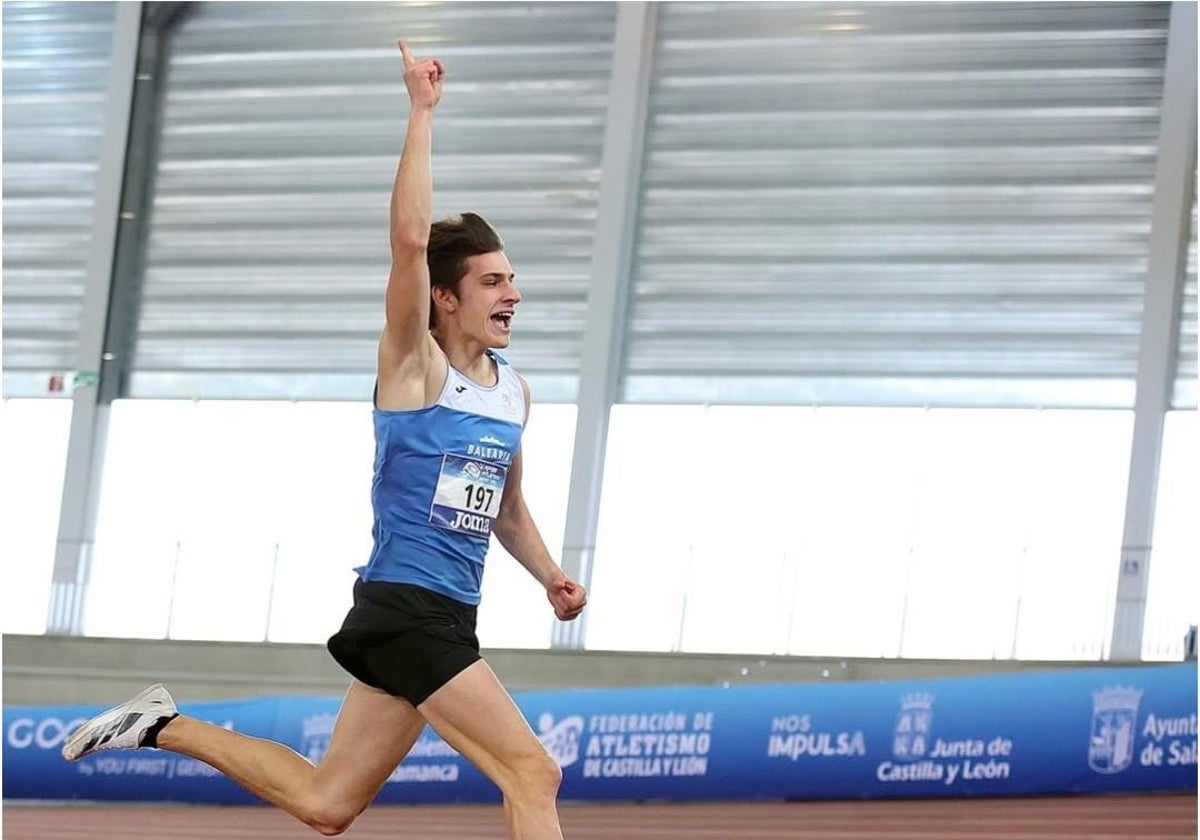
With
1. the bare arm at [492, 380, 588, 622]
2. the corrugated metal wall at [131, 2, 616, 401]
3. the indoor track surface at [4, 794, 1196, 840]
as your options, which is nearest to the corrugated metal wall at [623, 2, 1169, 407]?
the corrugated metal wall at [131, 2, 616, 401]

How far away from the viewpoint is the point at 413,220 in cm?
395

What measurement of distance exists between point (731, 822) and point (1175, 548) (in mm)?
6823

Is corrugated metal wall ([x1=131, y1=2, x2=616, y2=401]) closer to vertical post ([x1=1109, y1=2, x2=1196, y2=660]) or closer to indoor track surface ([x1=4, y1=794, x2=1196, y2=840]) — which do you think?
vertical post ([x1=1109, y1=2, x2=1196, y2=660])

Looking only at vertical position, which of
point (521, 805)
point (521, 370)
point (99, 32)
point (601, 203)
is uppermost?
point (99, 32)

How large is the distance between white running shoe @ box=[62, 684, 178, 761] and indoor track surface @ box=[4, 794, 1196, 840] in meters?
4.70

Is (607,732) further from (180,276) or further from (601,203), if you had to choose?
(180,276)

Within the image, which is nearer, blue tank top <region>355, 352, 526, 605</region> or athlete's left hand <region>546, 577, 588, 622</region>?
blue tank top <region>355, 352, 526, 605</region>

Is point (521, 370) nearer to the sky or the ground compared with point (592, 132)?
nearer to the ground

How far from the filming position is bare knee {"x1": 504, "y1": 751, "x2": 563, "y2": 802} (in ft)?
13.3

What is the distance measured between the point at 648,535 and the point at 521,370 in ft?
7.69

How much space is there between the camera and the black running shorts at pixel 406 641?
13.6ft

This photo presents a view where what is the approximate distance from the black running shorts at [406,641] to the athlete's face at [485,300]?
0.64m


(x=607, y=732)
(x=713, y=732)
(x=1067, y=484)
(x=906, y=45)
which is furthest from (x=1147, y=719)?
(x=906, y=45)

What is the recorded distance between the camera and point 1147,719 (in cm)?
989
